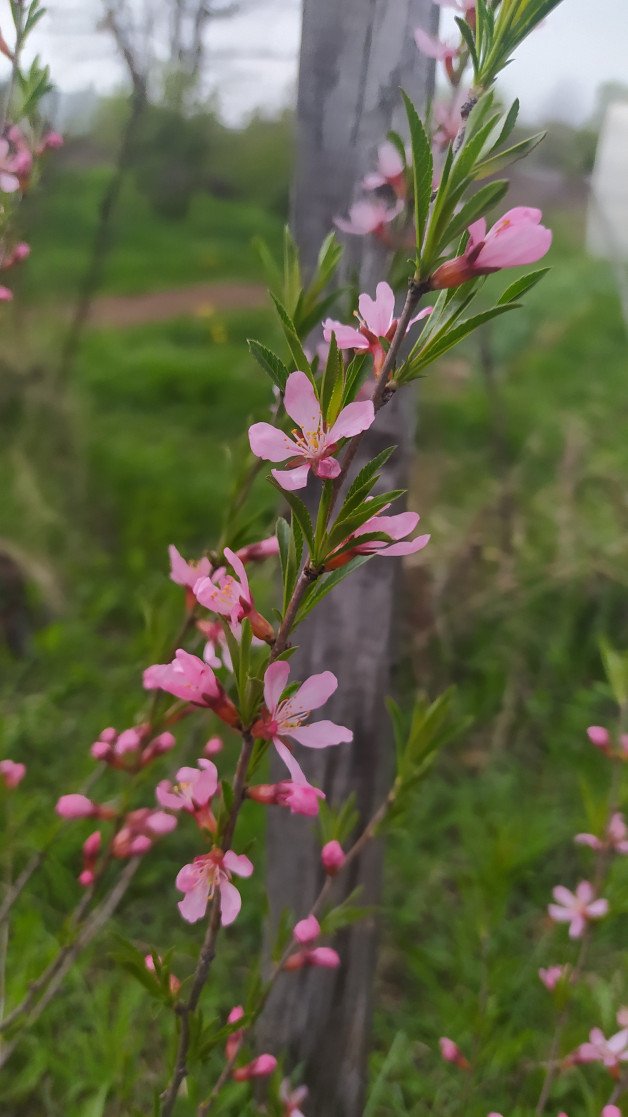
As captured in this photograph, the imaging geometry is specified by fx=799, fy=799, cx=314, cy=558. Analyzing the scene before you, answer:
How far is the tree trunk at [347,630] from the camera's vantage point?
0.89 meters

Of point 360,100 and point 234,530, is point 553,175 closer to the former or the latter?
point 360,100

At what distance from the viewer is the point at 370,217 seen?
2.95ft

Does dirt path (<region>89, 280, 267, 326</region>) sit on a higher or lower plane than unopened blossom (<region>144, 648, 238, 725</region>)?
lower

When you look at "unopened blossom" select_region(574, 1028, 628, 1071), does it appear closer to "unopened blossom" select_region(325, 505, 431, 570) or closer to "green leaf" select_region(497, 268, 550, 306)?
"unopened blossom" select_region(325, 505, 431, 570)

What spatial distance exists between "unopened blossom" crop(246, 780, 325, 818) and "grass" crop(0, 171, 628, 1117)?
377mm

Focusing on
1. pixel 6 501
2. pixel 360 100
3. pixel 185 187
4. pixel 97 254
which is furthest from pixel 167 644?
pixel 185 187

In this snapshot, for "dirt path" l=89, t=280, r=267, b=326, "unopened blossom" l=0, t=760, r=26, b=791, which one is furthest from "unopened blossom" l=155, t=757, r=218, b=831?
"dirt path" l=89, t=280, r=267, b=326

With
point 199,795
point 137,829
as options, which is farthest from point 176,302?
point 199,795

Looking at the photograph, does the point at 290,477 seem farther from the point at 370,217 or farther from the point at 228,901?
the point at 370,217

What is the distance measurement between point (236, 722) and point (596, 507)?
9.68 ft

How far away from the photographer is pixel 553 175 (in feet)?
10.8

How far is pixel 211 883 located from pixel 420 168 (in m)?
0.50

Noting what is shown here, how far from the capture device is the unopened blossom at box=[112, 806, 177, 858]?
0.97 metres

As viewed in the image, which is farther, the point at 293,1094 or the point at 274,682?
the point at 293,1094
